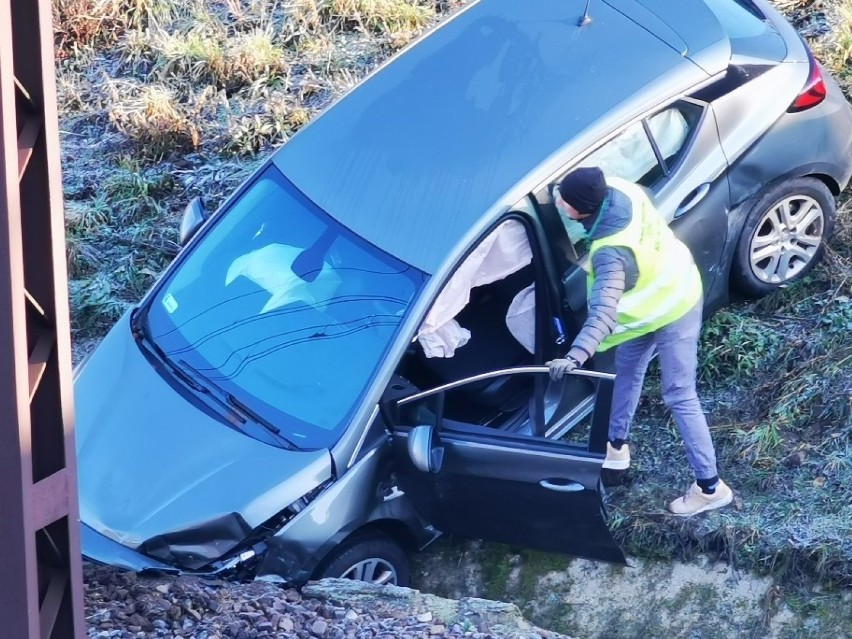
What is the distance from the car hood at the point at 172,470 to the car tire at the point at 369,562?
1.25 feet

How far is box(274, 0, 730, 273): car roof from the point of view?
5.20 metres

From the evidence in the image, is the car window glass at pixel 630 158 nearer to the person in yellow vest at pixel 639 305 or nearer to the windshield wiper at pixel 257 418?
the person in yellow vest at pixel 639 305

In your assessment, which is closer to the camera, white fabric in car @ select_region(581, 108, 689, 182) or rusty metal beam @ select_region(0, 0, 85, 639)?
rusty metal beam @ select_region(0, 0, 85, 639)

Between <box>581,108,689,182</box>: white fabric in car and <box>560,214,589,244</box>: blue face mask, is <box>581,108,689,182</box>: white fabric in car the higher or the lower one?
the higher one

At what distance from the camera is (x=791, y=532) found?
5.32 metres

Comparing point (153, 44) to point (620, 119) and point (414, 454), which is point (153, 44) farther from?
point (414, 454)

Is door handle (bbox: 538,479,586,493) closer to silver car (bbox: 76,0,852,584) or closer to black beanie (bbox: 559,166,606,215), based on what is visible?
silver car (bbox: 76,0,852,584)

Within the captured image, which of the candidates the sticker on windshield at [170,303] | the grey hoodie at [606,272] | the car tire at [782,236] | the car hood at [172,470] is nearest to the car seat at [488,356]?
the grey hoodie at [606,272]

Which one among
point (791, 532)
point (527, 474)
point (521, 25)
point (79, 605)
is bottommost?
point (791, 532)

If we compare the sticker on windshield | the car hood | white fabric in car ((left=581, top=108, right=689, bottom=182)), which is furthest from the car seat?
the sticker on windshield

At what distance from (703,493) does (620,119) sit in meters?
1.81

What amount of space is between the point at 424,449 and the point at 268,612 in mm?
897

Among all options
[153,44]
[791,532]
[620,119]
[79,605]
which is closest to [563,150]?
[620,119]

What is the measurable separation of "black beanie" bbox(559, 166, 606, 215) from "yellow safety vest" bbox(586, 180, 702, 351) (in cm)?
17
